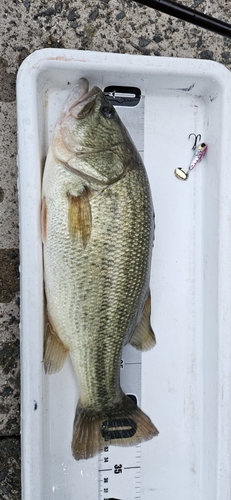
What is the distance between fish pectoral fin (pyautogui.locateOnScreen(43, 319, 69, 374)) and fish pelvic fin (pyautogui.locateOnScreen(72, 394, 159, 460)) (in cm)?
16

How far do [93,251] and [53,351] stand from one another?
38 centimetres

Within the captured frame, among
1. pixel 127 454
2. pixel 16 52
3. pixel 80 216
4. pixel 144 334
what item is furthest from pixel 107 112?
pixel 127 454

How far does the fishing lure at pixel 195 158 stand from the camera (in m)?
1.81

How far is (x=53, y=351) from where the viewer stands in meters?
1.58

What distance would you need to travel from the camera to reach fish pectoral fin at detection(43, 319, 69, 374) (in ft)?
5.17

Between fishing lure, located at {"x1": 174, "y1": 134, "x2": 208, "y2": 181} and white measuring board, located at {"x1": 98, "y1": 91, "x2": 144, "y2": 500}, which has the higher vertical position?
fishing lure, located at {"x1": 174, "y1": 134, "x2": 208, "y2": 181}

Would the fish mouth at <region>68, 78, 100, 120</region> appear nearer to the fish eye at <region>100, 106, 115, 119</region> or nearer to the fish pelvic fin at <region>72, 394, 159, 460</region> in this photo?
the fish eye at <region>100, 106, 115, 119</region>

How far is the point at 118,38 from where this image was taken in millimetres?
1857

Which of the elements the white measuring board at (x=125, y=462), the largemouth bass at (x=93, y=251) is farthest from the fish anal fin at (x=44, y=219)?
the white measuring board at (x=125, y=462)

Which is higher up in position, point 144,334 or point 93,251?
point 93,251

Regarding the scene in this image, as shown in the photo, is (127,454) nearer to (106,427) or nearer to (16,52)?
(106,427)

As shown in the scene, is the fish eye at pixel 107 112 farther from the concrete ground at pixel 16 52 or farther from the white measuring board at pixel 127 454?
the concrete ground at pixel 16 52

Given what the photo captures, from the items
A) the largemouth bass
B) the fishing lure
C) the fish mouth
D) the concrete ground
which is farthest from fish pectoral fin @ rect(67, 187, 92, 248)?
the fishing lure

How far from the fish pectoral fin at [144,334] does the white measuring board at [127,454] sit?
0.10 meters
